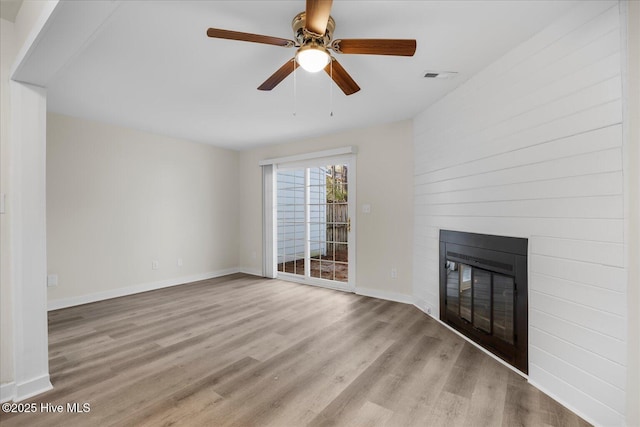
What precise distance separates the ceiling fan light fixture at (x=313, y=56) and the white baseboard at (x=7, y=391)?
9.20 ft

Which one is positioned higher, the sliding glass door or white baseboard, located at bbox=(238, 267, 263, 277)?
the sliding glass door

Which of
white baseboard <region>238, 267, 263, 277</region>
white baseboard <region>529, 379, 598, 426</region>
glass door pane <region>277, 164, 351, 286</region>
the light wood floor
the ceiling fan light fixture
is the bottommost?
the light wood floor

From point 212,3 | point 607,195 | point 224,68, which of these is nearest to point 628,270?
point 607,195

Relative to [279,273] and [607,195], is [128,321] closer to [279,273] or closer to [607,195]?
[279,273]

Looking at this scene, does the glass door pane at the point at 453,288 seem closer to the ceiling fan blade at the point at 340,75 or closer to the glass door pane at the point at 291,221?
the ceiling fan blade at the point at 340,75

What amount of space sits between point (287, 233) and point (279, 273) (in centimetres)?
77

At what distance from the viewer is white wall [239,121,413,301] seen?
3.89m

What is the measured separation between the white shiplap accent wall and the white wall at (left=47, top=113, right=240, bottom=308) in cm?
445

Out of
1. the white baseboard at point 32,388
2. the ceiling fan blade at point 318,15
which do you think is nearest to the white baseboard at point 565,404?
the ceiling fan blade at point 318,15

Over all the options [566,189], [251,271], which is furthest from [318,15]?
[251,271]

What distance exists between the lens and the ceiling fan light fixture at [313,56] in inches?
67.5

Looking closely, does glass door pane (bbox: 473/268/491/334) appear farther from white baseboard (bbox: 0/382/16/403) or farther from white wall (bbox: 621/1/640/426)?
white baseboard (bbox: 0/382/16/403)

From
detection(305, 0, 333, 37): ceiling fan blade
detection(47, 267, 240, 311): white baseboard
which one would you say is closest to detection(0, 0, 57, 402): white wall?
detection(305, 0, 333, 37): ceiling fan blade

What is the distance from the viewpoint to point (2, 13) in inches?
73.4
